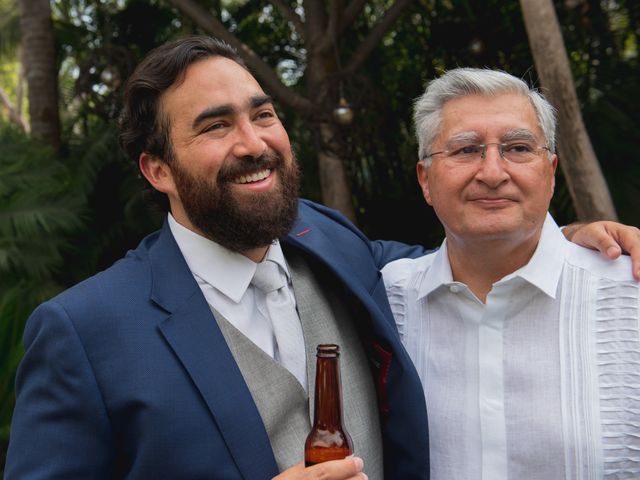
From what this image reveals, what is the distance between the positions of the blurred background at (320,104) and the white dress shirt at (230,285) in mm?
2408

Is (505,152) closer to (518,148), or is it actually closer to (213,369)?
(518,148)

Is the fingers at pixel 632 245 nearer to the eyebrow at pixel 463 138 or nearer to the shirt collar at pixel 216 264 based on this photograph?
the eyebrow at pixel 463 138

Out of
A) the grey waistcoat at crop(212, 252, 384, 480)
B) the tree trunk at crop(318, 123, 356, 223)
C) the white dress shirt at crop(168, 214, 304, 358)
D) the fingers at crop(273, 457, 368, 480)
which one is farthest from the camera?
the tree trunk at crop(318, 123, 356, 223)

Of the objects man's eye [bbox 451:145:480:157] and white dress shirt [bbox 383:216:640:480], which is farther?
man's eye [bbox 451:145:480:157]

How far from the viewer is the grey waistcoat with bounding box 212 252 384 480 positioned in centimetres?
208

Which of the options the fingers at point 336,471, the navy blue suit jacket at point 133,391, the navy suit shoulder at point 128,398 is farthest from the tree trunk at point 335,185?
the fingers at point 336,471

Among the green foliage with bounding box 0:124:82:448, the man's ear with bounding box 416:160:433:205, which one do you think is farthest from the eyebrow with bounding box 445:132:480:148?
the green foliage with bounding box 0:124:82:448

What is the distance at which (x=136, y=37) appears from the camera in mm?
7902

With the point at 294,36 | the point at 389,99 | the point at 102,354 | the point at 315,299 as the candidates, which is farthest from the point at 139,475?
the point at 294,36

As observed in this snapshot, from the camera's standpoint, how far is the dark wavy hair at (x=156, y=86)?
2.23m

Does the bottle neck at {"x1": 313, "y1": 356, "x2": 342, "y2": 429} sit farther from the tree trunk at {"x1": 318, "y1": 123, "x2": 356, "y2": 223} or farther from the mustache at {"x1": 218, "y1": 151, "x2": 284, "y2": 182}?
the tree trunk at {"x1": 318, "y1": 123, "x2": 356, "y2": 223}

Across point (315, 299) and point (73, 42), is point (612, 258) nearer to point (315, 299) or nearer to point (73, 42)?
point (315, 299)

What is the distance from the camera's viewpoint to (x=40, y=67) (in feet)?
22.2

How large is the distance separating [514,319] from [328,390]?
0.83 m
